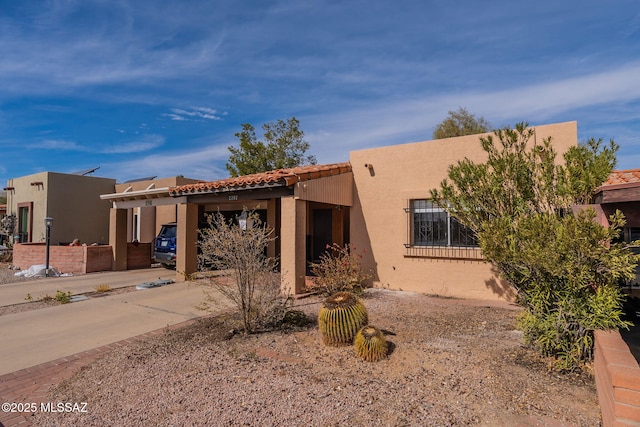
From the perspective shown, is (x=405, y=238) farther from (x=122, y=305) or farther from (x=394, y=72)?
(x=122, y=305)

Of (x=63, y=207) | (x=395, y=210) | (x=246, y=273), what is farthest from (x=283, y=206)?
(x=63, y=207)

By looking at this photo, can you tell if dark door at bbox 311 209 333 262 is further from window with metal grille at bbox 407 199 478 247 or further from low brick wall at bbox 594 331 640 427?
low brick wall at bbox 594 331 640 427

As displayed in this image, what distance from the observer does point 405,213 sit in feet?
32.9

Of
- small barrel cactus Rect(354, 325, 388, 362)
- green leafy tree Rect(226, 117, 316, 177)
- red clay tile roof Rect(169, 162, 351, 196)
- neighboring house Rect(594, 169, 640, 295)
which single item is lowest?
small barrel cactus Rect(354, 325, 388, 362)

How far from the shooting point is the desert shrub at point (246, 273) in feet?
19.9

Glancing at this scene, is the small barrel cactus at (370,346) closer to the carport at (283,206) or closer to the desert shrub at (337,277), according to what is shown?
the desert shrub at (337,277)

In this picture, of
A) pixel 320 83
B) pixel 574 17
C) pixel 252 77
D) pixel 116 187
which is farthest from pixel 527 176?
pixel 116 187

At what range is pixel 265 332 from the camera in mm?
6176

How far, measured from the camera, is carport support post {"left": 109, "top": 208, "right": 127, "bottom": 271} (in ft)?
49.4

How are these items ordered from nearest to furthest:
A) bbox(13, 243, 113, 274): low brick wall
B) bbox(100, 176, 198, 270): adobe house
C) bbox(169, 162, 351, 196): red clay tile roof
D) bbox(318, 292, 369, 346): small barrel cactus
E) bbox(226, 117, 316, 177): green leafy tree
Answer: bbox(318, 292, 369, 346): small barrel cactus → bbox(169, 162, 351, 196): red clay tile roof → bbox(100, 176, 198, 270): adobe house → bbox(13, 243, 113, 274): low brick wall → bbox(226, 117, 316, 177): green leafy tree

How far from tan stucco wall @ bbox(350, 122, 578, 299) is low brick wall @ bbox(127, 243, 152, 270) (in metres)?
10.4

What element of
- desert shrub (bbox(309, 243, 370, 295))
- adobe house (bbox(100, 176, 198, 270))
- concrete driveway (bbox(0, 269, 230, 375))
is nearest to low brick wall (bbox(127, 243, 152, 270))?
adobe house (bbox(100, 176, 198, 270))

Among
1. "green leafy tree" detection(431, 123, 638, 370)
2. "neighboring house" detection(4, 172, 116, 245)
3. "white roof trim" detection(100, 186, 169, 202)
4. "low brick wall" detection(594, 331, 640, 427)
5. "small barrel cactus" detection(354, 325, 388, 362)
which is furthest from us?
"neighboring house" detection(4, 172, 116, 245)

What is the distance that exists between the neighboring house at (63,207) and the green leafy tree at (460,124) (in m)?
21.2
